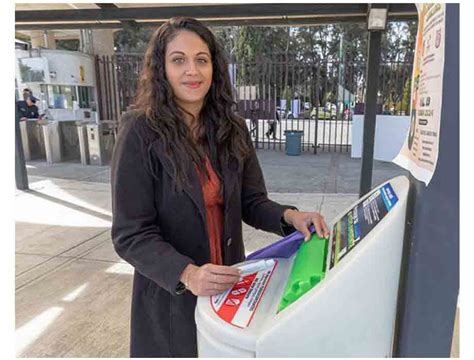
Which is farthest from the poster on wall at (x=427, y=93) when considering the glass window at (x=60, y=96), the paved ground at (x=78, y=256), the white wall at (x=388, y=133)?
the glass window at (x=60, y=96)

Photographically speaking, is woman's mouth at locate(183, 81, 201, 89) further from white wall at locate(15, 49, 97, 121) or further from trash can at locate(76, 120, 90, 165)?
white wall at locate(15, 49, 97, 121)

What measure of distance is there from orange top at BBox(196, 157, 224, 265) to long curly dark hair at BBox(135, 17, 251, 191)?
0.03 meters

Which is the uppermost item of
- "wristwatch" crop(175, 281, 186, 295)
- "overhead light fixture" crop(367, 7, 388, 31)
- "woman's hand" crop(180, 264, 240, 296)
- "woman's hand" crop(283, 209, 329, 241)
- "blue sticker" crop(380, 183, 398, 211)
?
"overhead light fixture" crop(367, 7, 388, 31)

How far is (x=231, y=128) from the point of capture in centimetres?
156

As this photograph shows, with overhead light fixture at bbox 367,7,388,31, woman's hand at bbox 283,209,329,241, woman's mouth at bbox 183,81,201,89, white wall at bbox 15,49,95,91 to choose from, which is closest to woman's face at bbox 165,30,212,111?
woman's mouth at bbox 183,81,201,89

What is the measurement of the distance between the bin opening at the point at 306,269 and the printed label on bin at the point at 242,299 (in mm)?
91

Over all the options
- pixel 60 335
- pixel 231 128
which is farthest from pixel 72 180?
pixel 231 128

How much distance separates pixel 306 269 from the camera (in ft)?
3.45

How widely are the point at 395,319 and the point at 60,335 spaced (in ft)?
7.83

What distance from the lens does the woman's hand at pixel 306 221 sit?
1248 mm

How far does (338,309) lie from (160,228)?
2.37ft

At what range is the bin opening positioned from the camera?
961 mm

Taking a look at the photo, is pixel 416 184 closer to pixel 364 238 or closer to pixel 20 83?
pixel 364 238

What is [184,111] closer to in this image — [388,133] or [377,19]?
[377,19]
